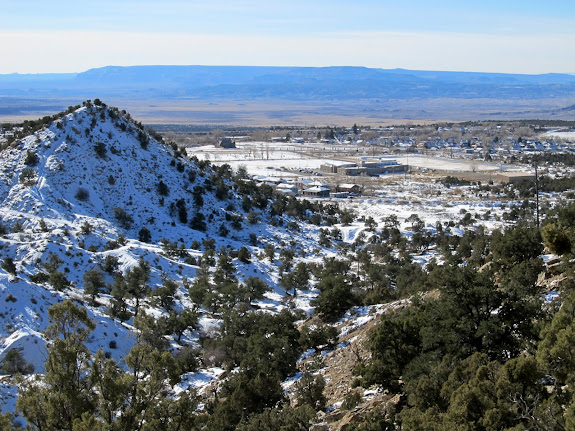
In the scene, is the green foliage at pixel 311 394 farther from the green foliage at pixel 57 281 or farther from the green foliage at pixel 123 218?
the green foliage at pixel 123 218

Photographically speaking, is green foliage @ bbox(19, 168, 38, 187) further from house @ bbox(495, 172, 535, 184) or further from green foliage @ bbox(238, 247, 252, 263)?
house @ bbox(495, 172, 535, 184)

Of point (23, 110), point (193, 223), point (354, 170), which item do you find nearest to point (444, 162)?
point (354, 170)

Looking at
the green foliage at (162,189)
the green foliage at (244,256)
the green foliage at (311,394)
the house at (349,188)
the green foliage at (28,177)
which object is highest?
the green foliage at (28,177)

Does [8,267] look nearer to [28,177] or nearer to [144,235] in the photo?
[144,235]

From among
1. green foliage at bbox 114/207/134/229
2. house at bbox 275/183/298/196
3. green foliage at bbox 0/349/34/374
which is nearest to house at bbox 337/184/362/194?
house at bbox 275/183/298/196

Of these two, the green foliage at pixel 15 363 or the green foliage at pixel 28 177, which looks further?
the green foliage at pixel 28 177

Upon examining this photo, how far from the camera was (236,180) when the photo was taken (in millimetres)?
56625

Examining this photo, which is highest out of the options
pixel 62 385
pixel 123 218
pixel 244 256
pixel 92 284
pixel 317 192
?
pixel 62 385

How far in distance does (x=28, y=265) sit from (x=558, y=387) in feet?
86.9

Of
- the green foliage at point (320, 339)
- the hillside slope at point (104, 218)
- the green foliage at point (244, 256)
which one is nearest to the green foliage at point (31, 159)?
the hillside slope at point (104, 218)

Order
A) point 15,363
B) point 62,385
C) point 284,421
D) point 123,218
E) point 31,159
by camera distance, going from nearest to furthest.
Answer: point 62,385 → point 284,421 → point 15,363 → point 123,218 → point 31,159

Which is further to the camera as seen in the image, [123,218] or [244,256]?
[123,218]

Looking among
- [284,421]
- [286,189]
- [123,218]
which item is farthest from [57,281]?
[286,189]

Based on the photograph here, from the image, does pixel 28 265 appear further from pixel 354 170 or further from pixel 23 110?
pixel 23 110
